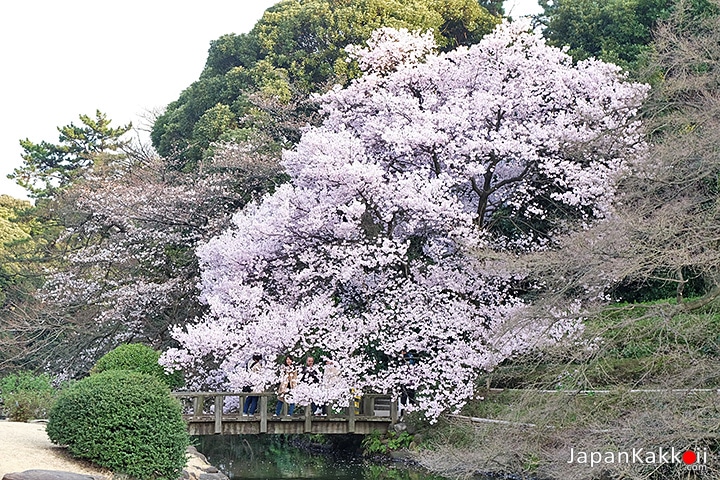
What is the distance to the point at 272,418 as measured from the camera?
15.4 m

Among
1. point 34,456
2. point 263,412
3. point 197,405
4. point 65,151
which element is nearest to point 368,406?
point 263,412

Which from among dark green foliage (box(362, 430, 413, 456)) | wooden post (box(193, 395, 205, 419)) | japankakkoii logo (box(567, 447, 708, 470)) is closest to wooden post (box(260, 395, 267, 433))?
wooden post (box(193, 395, 205, 419))

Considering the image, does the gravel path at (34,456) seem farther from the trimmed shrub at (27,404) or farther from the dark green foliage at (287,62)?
the dark green foliage at (287,62)

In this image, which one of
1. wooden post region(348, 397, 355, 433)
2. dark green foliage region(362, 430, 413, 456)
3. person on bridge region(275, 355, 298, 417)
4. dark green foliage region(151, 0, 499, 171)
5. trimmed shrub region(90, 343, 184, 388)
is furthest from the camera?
dark green foliage region(151, 0, 499, 171)

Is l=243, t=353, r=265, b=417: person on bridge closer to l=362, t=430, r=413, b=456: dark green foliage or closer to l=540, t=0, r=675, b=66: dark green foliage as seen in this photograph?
l=362, t=430, r=413, b=456: dark green foliage

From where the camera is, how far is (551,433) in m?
11.0

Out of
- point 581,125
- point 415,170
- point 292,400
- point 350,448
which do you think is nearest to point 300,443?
point 350,448

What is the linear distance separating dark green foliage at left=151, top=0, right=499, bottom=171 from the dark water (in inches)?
297

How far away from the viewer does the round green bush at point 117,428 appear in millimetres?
9984

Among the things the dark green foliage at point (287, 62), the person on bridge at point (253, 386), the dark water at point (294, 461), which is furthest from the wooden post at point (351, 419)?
the dark green foliage at point (287, 62)

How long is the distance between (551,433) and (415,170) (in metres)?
6.14

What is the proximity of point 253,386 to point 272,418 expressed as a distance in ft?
2.99

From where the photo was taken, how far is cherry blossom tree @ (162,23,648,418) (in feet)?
48.1

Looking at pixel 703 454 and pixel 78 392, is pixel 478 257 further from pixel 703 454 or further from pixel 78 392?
pixel 78 392
